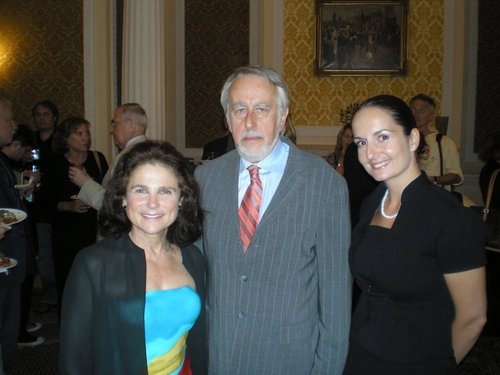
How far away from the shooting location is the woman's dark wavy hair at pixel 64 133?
407 cm

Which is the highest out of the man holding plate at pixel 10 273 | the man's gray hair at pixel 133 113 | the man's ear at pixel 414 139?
the man's gray hair at pixel 133 113

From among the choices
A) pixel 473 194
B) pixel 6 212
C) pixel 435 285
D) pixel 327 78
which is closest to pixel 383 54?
pixel 327 78

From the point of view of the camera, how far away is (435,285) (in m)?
1.75

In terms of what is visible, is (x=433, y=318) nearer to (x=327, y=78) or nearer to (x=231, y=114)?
(x=231, y=114)

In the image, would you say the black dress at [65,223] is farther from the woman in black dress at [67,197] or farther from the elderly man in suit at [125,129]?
the elderly man in suit at [125,129]

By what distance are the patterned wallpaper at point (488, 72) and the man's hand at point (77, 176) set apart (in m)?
5.90

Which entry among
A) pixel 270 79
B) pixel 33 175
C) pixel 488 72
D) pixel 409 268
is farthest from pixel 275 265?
pixel 488 72

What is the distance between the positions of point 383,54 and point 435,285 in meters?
6.33

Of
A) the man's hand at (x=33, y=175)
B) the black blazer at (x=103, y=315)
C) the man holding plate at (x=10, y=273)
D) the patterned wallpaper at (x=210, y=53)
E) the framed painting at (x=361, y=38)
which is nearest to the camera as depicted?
the black blazer at (x=103, y=315)

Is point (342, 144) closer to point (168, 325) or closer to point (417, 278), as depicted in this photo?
point (417, 278)

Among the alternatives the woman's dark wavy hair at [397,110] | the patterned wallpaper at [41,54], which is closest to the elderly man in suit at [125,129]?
the woman's dark wavy hair at [397,110]

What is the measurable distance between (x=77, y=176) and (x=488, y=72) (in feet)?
20.4

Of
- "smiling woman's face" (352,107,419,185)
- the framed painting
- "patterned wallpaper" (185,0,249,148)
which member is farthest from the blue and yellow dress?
"patterned wallpaper" (185,0,249,148)

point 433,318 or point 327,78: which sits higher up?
point 327,78
